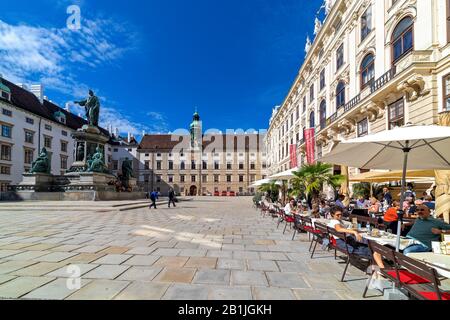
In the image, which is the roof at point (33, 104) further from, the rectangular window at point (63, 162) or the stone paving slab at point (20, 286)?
the stone paving slab at point (20, 286)

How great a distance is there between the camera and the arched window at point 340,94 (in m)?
23.0

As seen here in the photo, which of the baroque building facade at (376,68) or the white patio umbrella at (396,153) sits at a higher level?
the baroque building facade at (376,68)

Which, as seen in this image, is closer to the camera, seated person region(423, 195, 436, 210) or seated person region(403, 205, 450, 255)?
seated person region(403, 205, 450, 255)

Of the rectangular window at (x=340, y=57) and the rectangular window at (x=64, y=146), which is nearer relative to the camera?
the rectangular window at (x=340, y=57)

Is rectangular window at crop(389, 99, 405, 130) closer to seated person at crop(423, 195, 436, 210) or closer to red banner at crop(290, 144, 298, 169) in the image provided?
seated person at crop(423, 195, 436, 210)

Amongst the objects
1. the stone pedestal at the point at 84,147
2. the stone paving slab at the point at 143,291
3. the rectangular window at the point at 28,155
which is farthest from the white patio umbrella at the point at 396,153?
the rectangular window at the point at 28,155

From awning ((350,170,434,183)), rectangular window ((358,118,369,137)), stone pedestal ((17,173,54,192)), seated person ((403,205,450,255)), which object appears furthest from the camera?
stone pedestal ((17,173,54,192))

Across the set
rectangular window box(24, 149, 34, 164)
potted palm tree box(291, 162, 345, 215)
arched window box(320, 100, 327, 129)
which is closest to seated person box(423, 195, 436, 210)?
potted palm tree box(291, 162, 345, 215)

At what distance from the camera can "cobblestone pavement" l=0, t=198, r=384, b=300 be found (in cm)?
378

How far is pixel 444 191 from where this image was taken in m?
6.26

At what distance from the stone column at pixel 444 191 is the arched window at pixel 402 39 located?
1139 cm

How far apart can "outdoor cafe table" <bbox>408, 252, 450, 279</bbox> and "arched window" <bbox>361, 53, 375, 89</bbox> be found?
59.6ft

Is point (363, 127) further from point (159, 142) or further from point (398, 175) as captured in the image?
point (159, 142)

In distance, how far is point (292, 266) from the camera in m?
5.11
